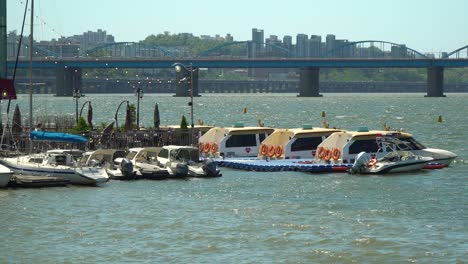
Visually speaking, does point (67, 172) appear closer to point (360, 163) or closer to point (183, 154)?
point (183, 154)

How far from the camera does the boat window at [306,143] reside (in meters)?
76.7

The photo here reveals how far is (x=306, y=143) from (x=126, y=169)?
1513 centimetres

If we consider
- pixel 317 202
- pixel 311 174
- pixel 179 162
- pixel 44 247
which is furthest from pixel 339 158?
pixel 44 247

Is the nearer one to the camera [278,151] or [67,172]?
[67,172]

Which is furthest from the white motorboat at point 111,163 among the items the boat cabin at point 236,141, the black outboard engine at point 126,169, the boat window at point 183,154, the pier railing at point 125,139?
the boat cabin at point 236,141

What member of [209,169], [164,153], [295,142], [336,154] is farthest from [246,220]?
[295,142]

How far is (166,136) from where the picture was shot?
3049 inches

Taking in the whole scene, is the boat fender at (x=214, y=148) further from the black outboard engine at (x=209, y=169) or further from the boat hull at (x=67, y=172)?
the boat hull at (x=67, y=172)

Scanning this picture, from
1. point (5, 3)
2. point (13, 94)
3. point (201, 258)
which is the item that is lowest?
point (201, 258)

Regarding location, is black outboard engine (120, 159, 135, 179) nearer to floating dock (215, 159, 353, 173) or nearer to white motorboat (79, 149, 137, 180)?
white motorboat (79, 149, 137, 180)

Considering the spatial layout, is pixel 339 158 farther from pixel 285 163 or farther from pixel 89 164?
pixel 89 164

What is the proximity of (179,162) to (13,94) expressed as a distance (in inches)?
680

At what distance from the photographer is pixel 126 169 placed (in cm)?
6562

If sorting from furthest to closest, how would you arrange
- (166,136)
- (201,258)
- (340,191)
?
(166,136) → (340,191) → (201,258)
